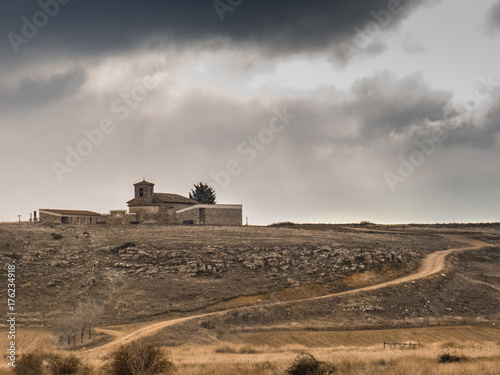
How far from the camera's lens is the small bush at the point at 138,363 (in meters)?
17.6

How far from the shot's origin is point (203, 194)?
96.6 meters

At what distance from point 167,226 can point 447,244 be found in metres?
33.8

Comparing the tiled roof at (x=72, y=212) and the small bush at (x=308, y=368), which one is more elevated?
the tiled roof at (x=72, y=212)

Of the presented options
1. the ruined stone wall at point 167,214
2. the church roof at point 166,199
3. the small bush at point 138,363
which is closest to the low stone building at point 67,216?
the church roof at point 166,199

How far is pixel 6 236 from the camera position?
151ft

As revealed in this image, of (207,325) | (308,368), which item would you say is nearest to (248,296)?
(207,325)

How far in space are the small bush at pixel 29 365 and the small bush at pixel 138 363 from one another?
8.28ft

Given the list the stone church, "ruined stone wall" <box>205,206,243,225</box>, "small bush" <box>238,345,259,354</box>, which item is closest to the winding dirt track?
"small bush" <box>238,345,259,354</box>

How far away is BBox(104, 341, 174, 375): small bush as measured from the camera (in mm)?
17609

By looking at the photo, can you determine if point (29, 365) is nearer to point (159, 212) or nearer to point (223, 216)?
point (159, 212)

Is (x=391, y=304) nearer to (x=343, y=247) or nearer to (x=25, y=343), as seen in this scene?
(x=343, y=247)

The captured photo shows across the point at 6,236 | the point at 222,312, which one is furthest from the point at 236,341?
the point at 6,236

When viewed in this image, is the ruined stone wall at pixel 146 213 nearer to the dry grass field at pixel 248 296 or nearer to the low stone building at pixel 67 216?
the low stone building at pixel 67 216

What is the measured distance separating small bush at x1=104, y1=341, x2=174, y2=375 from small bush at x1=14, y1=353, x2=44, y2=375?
99.3 inches
